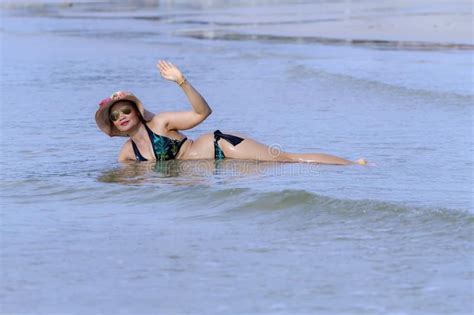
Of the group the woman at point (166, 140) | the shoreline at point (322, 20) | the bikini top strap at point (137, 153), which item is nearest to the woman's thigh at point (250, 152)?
the woman at point (166, 140)

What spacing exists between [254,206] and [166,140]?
1.62 m

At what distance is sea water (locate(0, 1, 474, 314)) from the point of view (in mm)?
5230

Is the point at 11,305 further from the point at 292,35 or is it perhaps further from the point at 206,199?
the point at 292,35

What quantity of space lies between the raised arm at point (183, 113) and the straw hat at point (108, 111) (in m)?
0.16

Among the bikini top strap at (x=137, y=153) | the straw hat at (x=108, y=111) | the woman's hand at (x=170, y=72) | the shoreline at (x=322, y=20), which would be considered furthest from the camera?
the shoreline at (x=322, y=20)

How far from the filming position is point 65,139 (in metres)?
10.0

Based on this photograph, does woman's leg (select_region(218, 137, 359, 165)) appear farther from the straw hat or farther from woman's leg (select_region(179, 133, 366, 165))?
the straw hat

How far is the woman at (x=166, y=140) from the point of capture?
27.0 ft

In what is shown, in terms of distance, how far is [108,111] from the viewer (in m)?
8.24

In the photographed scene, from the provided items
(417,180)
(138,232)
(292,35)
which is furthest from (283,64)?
(138,232)

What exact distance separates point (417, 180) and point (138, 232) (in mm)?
2295

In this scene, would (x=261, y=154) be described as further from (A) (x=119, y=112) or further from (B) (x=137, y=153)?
(A) (x=119, y=112)

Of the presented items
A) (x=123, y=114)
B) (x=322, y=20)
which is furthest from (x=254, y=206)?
(x=322, y=20)

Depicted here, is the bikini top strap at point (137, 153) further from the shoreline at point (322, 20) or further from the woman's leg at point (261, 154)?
the shoreline at point (322, 20)
